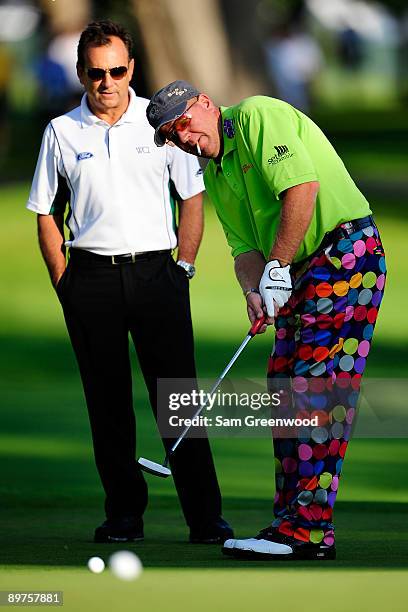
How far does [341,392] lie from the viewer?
7020mm

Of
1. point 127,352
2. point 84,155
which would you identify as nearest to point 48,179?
point 84,155

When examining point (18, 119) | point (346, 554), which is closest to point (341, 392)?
point (346, 554)

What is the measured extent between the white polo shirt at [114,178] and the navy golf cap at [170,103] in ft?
1.67

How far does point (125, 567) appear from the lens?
643 cm

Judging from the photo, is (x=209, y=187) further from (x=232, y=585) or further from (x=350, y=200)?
(x=232, y=585)

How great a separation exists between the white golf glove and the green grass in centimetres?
105

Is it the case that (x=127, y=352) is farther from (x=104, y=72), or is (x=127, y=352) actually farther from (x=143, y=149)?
(x=104, y=72)

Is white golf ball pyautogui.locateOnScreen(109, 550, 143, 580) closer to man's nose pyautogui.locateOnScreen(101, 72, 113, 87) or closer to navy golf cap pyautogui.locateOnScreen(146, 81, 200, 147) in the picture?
navy golf cap pyautogui.locateOnScreen(146, 81, 200, 147)

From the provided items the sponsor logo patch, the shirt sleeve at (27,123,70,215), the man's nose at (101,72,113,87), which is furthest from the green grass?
the man's nose at (101,72,113,87)

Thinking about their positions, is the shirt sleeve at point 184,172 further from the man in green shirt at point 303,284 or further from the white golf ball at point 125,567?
the white golf ball at point 125,567

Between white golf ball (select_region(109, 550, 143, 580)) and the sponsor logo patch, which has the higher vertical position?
the sponsor logo patch

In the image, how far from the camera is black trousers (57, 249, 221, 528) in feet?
24.8

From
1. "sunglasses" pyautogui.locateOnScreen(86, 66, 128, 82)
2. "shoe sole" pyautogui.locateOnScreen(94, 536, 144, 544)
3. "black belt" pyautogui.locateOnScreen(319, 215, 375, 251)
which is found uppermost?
"sunglasses" pyautogui.locateOnScreen(86, 66, 128, 82)

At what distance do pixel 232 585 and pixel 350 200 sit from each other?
1.66m
